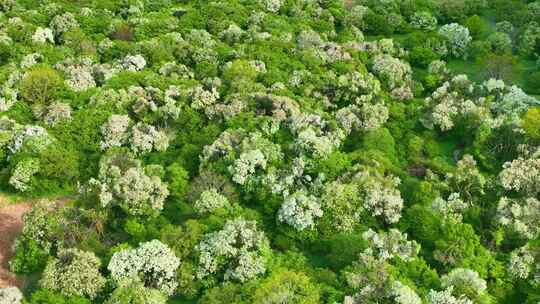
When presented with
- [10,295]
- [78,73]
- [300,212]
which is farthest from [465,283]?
[78,73]

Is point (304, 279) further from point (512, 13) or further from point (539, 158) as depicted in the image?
point (512, 13)

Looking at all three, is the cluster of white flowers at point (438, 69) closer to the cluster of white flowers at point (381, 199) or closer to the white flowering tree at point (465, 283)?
the cluster of white flowers at point (381, 199)

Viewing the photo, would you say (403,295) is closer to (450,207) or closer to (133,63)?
(450,207)

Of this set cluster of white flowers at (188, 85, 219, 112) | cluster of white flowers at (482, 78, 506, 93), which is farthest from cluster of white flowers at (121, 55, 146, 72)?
cluster of white flowers at (482, 78, 506, 93)

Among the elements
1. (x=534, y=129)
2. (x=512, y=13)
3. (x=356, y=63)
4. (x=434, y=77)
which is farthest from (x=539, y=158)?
(x=512, y=13)

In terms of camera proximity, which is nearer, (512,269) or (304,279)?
(304,279)

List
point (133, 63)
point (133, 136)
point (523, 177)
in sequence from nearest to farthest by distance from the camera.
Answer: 1. point (523, 177)
2. point (133, 136)
3. point (133, 63)

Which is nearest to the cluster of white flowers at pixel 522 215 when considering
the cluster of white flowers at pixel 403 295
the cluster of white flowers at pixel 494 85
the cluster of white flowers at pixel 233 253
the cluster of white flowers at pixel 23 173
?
the cluster of white flowers at pixel 403 295

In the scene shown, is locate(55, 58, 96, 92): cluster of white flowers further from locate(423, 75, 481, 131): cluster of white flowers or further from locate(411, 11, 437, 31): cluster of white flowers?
locate(411, 11, 437, 31): cluster of white flowers
